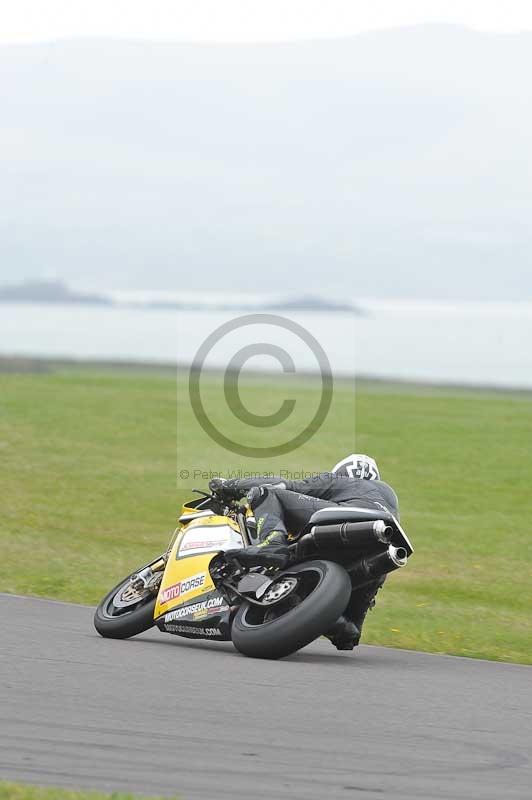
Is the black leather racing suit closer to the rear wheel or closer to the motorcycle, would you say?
the motorcycle

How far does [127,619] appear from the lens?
955 centimetres

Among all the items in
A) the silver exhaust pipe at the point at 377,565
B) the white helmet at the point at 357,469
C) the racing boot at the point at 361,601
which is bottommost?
the racing boot at the point at 361,601

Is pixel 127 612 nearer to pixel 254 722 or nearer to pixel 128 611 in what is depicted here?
pixel 128 611

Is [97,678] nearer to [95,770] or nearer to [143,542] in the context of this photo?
[95,770]

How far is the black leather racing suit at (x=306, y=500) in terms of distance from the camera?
897 centimetres

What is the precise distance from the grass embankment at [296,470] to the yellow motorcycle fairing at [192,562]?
2105 mm

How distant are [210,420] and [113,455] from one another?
10340 millimetres

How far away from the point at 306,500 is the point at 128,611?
5.33ft

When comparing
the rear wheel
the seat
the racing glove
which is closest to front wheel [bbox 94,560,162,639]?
the rear wheel

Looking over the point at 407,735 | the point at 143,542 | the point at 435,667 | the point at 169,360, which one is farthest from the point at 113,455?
the point at 169,360

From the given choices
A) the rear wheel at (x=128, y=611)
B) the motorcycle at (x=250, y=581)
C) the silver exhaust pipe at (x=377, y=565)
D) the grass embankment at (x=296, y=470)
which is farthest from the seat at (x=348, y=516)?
the grass embankment at (x=296, y=470)

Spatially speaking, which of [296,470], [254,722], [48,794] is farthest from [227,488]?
[296,470]

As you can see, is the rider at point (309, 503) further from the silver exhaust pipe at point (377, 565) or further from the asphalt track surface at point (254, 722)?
the asphalt track surface at point (254, 722)

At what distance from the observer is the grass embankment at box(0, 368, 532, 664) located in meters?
13.1
